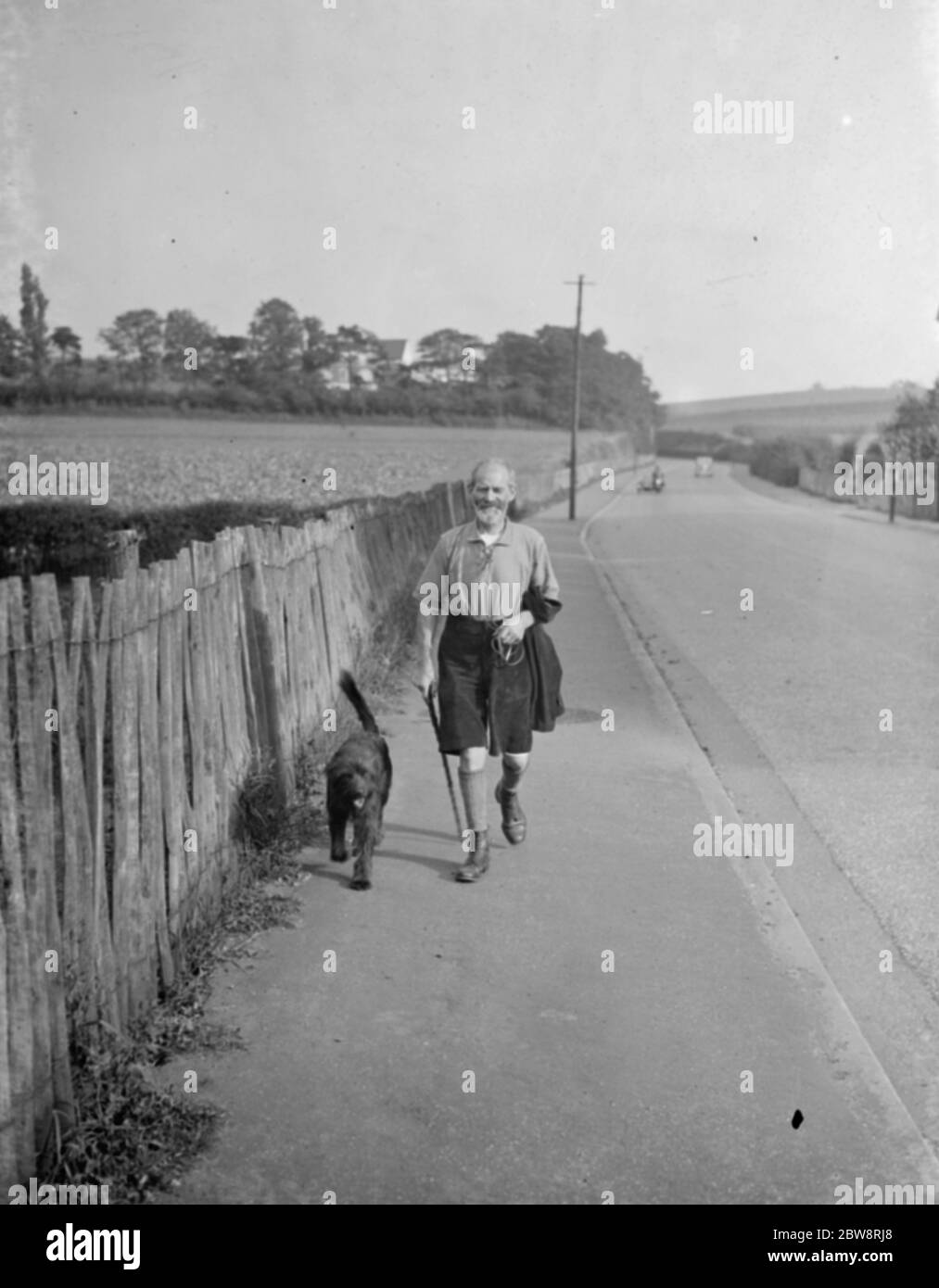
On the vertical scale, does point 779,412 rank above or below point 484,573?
above

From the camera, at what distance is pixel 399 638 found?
11484 millimetres

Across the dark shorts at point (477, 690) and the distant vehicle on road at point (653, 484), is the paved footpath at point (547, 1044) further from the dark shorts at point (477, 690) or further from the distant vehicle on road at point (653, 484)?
the distant vehicle on road at point (653, 484)

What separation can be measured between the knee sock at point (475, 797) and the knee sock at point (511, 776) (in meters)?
0.23

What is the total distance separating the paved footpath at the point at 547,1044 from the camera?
3.50 meters

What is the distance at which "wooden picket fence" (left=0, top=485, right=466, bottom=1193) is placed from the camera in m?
3.33

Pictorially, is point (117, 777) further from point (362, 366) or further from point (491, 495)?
point (362, 366)

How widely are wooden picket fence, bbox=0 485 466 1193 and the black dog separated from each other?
39cm

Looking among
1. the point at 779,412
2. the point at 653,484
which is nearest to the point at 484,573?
the point at 653,484

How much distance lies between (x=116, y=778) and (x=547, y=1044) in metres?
1.51

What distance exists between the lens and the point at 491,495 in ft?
18.8

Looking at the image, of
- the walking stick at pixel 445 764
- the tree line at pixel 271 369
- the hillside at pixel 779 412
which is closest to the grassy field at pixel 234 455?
the tree line at pixel 271 369
